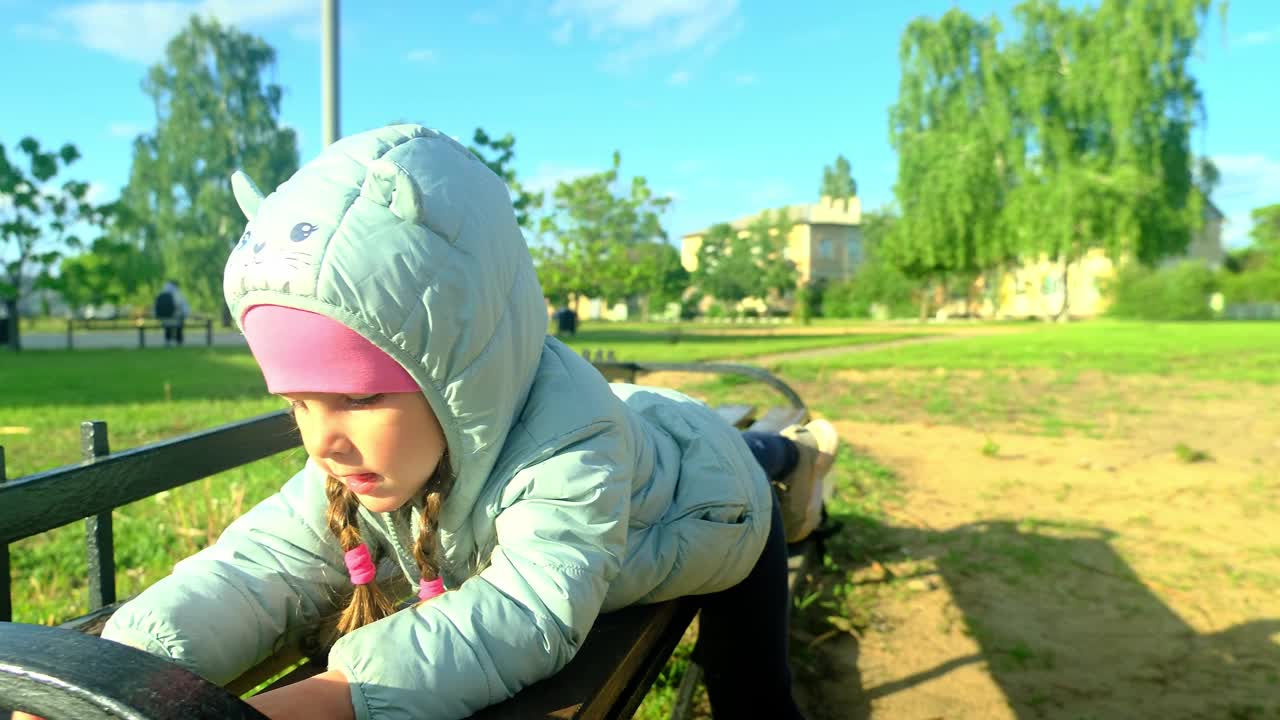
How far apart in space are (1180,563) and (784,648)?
2.54 meters

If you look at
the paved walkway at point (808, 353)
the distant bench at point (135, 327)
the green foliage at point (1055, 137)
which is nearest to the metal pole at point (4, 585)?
the paved walkway at point (808, 353)

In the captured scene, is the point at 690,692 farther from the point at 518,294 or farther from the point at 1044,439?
the point at 1044,439

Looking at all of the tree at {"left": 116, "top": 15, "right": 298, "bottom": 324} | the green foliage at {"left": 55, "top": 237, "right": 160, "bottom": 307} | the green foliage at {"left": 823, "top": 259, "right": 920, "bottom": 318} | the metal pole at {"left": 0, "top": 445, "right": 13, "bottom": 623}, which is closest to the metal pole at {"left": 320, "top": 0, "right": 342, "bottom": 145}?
Answer: the metal pole at {"left": 0, "top": 445, "right": 13, "bottom": 623}

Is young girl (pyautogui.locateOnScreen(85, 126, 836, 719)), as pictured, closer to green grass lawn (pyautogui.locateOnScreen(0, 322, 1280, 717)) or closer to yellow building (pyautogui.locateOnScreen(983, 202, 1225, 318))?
green grass lawn (pyautogui.locateOnScreen(0, 322, 1280, 717))

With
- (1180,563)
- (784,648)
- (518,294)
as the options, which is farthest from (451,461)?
(1180,563)

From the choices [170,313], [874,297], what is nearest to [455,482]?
[170,313]

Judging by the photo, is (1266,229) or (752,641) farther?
(1266,229)

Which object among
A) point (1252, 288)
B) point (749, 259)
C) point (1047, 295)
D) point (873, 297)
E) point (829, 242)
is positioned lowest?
point (873, 297)

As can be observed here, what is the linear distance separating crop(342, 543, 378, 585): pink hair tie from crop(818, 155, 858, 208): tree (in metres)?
70.5

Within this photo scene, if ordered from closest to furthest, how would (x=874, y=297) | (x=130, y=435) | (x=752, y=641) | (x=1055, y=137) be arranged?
(x=752, y=641)
(x=130, y=435)
(x=1055, y=137)
(x=874, y=297)

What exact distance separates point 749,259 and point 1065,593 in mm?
29926

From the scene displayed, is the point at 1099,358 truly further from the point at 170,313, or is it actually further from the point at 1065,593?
the point at 170,313

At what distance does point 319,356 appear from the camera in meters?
1.11

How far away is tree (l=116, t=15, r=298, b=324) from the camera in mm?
35062
